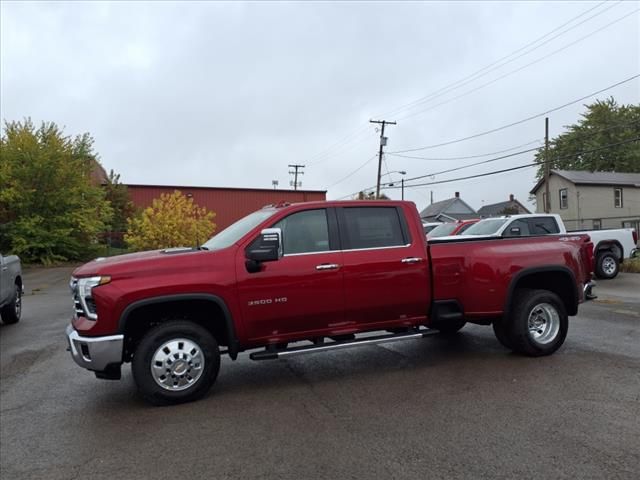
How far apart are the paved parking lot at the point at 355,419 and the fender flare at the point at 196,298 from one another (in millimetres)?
596

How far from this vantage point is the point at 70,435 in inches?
171

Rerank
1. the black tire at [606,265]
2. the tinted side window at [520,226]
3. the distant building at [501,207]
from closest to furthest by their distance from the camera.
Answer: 1. the tinted side window at [520,226]
2. the black tire at [606,265]
3. the distant building at [501,207]

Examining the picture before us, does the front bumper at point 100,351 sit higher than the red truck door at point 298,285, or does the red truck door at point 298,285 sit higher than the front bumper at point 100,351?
the red truck door at point 298,285

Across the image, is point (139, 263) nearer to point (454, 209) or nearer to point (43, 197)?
point (43, 197)

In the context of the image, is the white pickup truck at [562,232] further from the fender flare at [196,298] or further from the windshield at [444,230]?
the fender flare at [196,298]

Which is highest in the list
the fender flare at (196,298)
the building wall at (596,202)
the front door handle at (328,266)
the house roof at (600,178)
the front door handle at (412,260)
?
the house roof at (600,178)

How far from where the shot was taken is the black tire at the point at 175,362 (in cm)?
475

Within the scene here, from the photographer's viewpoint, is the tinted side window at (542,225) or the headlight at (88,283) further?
the tinted side window at (542,225)

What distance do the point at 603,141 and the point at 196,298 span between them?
5702cm

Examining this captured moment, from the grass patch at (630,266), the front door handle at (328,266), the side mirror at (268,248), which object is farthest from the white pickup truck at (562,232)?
the side mirror at (268,248)

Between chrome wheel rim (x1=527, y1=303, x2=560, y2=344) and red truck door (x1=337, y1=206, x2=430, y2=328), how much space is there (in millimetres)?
1532

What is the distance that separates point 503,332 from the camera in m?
6.25

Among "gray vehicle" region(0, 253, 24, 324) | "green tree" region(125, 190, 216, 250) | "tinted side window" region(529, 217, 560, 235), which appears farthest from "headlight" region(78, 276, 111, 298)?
"green tree" region(125, 190, 216, 250)

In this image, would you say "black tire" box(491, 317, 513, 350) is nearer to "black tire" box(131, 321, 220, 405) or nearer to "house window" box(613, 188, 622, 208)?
"black tire" box(131, 321, 220, 405)
